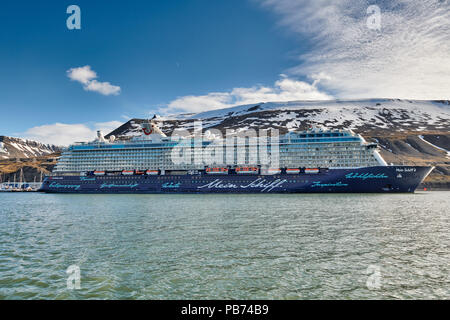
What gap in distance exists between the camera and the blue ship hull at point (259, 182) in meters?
54.2

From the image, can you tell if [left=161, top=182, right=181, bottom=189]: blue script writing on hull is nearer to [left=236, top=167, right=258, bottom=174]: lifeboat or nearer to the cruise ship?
the cruise ship

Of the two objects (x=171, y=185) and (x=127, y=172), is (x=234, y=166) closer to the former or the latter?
(x=171, y=185)

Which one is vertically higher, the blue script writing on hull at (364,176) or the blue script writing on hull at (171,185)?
the blue script writing on hull at (364,176)

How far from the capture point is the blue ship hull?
54219mm

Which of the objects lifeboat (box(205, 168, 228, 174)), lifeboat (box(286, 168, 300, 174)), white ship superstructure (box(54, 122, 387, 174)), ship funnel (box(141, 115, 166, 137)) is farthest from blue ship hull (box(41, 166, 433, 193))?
ship funnel (box(141, 115, 166, 137))

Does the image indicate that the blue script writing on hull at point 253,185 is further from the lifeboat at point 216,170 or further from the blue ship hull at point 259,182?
the lifeboat at point 216,170

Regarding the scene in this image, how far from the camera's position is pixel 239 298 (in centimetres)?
847

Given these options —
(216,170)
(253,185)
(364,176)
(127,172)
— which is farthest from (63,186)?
(364,176)

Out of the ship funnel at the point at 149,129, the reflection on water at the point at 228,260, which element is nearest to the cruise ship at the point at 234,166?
the ship funnel at the point at 149,129

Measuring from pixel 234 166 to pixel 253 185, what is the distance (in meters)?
7.15

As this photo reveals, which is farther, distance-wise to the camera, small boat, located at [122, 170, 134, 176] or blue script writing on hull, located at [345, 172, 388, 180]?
small boat, located at [122, 170, 134, 176]

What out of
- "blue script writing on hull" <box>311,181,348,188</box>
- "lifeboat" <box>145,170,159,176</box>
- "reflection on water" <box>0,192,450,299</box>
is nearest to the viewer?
"reflection on water" <box>0,192,450,299</box>

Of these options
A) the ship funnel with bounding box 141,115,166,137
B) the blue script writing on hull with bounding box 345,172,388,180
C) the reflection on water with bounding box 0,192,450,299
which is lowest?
the reflection on water with bounding box 0,192,450,299

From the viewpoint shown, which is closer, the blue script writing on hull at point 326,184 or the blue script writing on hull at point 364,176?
the blue script writing on hull at point 364,176
